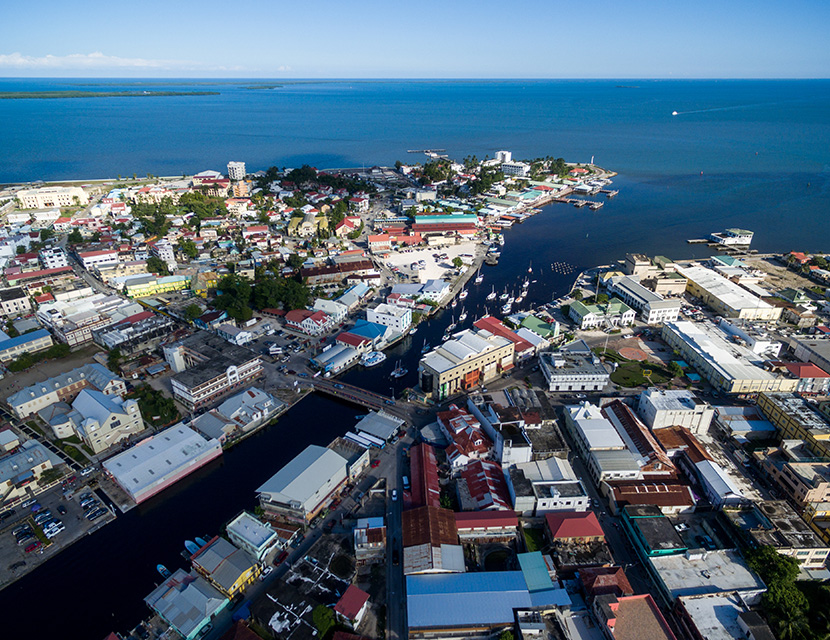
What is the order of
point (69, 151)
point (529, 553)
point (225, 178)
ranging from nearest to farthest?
point (529, 553), point (225, 178), point (69, 151)

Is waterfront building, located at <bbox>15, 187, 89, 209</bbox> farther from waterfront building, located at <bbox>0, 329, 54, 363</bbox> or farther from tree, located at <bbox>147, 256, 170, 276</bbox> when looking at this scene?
waterfront building, located at <bbox>0, 329, 54, 363</bbox>

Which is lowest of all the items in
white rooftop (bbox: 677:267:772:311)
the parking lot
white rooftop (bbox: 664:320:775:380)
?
the parking lot

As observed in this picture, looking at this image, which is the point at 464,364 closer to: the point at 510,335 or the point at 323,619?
the point at 510,335

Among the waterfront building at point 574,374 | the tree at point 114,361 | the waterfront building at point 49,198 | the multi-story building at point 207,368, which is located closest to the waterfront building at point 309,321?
the multi-story building at point 207,368

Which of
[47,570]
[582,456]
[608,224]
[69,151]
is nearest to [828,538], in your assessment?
[582,456]

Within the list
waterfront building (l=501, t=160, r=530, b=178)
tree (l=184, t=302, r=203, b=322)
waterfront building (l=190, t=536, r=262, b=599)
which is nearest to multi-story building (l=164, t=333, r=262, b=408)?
tree (l=184, t=302, r=203, b=322)

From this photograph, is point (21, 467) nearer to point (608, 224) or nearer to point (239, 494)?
point (239, 494)
